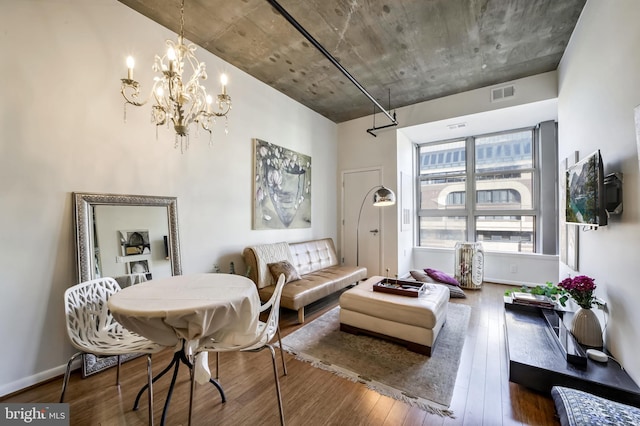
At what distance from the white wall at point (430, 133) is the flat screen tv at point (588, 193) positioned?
2009 millimetres

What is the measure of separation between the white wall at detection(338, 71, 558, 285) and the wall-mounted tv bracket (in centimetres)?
252

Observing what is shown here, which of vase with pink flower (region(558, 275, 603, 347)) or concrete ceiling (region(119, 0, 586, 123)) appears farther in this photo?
concrete ceiling (region(119, 0, 586, 123))

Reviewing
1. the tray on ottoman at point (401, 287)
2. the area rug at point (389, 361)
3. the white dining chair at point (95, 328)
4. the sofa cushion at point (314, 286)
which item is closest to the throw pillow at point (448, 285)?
the sofa cushion at point (314, 286)

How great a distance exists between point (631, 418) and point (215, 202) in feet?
12.1

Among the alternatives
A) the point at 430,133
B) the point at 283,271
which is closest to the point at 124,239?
the point at 283,271

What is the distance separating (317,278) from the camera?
12.1 ft

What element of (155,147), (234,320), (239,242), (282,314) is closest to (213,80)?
→ (155,147)

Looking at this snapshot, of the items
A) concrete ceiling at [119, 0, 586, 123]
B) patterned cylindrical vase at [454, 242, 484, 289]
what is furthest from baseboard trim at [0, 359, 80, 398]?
patterned cylindrical vase at [454, 242, 484, 289]

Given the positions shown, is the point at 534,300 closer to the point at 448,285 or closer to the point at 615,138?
the point at 448,285

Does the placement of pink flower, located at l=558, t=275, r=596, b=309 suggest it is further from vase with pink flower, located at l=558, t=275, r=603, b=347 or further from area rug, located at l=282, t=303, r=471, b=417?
area rug, located at l=282, t=303, r=471, b=417

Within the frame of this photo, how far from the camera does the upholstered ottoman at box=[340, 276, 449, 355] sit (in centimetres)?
236

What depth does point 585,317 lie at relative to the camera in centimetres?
204

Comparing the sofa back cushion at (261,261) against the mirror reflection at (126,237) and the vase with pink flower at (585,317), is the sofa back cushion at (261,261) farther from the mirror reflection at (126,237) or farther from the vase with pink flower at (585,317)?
the vase with pink flower at (585,317)

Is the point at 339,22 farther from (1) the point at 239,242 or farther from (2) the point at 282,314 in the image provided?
(2) the point at 282,314
